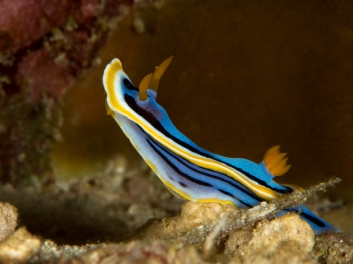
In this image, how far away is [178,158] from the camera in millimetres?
2336

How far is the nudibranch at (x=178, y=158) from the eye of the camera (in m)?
2.22

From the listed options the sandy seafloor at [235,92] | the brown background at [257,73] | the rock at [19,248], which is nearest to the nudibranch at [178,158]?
the sandy seafloor at [235,92]

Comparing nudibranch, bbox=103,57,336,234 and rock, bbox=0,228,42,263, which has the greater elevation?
nudibranch, bbox=103,57,336,234

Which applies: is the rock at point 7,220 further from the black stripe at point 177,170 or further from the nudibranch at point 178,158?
the black stripe at point 177,170

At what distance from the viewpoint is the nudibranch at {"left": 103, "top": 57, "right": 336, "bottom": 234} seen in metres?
2.22

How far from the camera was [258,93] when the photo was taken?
11.8 ft

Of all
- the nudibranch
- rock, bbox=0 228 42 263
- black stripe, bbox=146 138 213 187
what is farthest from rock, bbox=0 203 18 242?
black stripe, bbox=146 138 213 187

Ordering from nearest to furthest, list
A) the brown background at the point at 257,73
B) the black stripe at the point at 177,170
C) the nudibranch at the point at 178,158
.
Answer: the nudibranch at the point at 178,158 < the black stripe at the point at 177,170 < the brown background at the point at 257,73

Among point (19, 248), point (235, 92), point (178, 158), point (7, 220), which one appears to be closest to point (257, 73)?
point (235, 92)

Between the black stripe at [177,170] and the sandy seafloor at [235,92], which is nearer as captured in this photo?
the black stripe at [177,170]

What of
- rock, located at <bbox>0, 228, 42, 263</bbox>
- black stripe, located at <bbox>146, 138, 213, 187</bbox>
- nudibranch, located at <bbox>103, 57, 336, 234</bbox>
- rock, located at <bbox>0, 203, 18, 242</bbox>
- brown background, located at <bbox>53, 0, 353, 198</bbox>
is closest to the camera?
rock, located at <bbox>0, 228, 42, 263</bbox>

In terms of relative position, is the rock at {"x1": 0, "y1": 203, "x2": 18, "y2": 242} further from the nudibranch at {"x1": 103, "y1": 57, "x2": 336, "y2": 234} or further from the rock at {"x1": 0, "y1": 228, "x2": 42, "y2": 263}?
the nudibranch at {"x1": 103, "y1": 57, "x2": 336, "y2": 234}

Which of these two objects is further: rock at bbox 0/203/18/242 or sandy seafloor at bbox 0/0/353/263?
sandy seafloor at bbox 0/0/353/263

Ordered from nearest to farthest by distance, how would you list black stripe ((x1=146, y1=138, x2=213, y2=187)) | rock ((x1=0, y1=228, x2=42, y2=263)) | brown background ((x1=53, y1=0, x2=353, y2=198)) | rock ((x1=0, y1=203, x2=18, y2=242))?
rock ((x1=0, y1=228, x2=42, y2=263)), rock ((x1=0, y1=203, x2=18, y2=242)), black stripe ((x1=146, y1=138, x2=213, y2=187)), brown background ((x1=53, y1=0, x2=353, y2=198))
